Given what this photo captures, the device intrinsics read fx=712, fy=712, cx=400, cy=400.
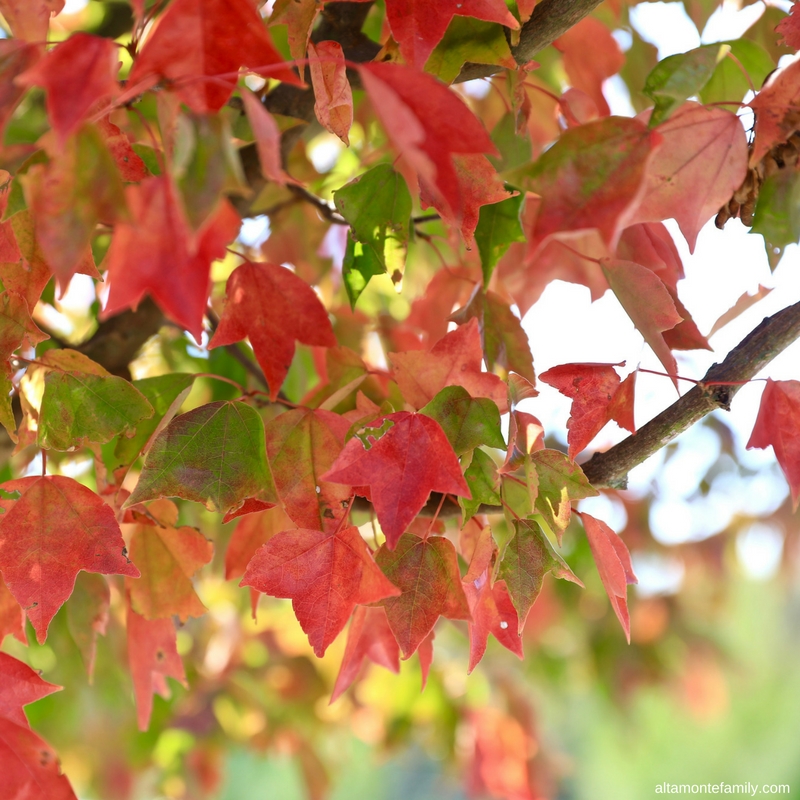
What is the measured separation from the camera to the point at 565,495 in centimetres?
37

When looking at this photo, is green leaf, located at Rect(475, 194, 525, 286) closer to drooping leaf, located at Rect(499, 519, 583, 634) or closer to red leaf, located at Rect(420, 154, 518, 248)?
red leaf, located at Rect(420, 154, 518, 248)

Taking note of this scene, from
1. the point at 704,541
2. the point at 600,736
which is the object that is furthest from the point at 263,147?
the point at 600,736

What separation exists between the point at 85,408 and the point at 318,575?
0.51ft

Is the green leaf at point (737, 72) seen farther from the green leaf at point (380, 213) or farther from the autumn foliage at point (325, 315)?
the green leaf at point (380, 213)

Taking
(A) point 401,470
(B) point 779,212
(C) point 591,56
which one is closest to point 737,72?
(C) point 591,56

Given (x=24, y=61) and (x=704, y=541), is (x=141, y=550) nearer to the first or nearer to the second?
(x=24, y=61)

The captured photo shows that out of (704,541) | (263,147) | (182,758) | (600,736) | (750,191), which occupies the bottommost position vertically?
(600,736)

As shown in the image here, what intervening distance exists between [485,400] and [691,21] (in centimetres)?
41

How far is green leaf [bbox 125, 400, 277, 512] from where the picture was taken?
0.38 metres

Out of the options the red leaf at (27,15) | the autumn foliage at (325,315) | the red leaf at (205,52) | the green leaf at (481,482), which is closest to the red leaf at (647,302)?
the autumn foliage at (325,315)

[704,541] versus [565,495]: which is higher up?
[565,495]

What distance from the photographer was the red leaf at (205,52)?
10.7 inches

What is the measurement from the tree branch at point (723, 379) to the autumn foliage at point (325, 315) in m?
0.02

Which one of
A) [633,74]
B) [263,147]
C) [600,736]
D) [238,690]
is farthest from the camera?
[600,736]
